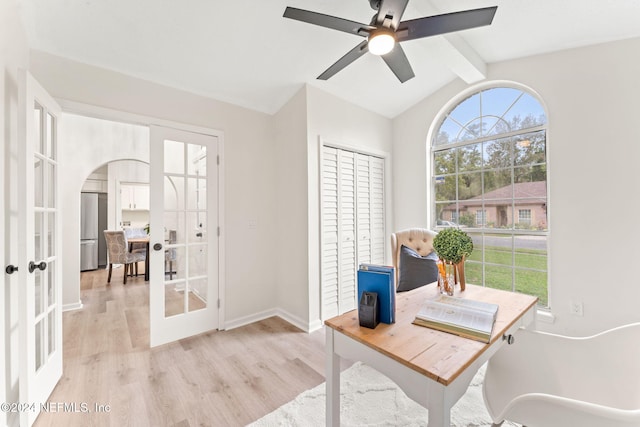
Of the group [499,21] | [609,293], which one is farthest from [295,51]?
[609,293]

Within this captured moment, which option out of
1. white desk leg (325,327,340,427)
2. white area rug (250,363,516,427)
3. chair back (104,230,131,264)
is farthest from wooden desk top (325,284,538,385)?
chair back (104,230,131,264)

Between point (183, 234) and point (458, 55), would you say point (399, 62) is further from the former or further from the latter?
point (183, 234)

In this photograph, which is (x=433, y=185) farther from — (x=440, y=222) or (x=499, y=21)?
(x=499, y=21)

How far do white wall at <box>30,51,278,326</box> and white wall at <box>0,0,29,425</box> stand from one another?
61 cm

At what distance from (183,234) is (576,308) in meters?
3.84

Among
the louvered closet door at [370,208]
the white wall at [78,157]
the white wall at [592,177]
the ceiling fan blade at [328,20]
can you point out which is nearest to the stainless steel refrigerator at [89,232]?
the white wall at [78,157]

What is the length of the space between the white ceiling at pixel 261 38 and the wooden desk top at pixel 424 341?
7.05ft

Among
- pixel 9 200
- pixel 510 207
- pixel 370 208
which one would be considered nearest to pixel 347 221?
pixel 370 208

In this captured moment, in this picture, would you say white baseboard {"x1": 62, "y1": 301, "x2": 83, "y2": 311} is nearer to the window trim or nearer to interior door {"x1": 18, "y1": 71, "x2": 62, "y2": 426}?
interior door {"x1": 18, "y1": 71, "x2": 62, "y2": 426}

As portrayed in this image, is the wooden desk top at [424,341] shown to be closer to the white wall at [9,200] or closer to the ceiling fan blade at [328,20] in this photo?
the ceiling fan blade at [328,20]

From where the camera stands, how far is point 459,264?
175cm

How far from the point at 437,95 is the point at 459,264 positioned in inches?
99.5

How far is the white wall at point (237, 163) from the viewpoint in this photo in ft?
7.57

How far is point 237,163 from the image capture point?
117 inches
